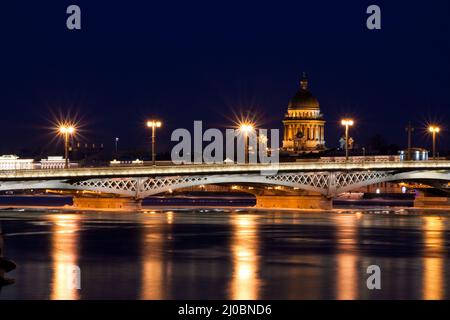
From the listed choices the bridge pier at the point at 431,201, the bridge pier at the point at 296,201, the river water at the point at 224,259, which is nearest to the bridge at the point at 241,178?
the bridge pier at the point at 296,201

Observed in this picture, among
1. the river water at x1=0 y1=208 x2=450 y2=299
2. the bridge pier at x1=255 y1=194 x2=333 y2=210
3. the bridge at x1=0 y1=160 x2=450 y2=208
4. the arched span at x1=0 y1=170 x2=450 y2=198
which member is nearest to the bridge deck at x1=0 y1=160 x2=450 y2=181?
the bridge at x1=0 y1=160 x2=450 y2=208

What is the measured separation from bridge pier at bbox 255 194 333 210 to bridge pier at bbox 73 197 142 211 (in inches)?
685

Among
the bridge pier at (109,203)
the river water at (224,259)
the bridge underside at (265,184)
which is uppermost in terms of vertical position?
the bridge underside at (265,184)

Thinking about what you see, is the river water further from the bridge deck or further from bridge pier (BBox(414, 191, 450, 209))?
bridge pier (BBox(414, 191, 450, 209))

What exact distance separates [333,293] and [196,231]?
36.9m

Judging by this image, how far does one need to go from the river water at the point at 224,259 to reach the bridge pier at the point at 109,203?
80.8 ft

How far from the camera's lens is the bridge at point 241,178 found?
345 feet

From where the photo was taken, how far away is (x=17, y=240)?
70562 mm

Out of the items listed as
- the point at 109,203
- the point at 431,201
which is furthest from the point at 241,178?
the point at 431,201

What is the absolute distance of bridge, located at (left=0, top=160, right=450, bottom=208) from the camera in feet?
345

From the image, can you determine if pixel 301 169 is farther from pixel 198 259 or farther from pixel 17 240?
pixel 198 259

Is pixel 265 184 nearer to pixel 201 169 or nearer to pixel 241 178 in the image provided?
pixel 241 178

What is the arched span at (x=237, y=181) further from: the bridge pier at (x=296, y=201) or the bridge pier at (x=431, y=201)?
the bridge pier at (x=431, y=201)

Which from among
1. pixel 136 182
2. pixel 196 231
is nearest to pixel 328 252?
pixel 196 231
